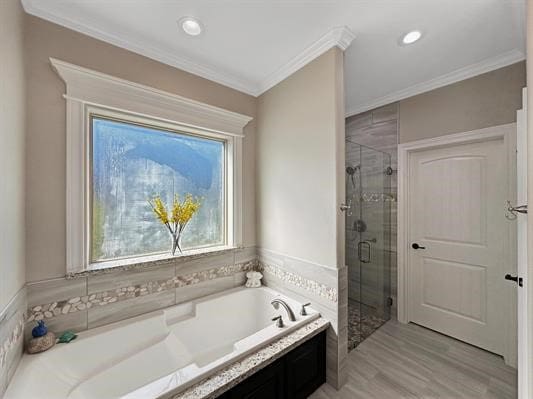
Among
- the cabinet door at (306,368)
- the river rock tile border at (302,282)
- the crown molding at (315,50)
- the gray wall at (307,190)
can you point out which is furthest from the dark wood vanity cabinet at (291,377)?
the crown molding at (315,50)

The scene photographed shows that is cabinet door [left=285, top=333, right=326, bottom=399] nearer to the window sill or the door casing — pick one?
the window sill

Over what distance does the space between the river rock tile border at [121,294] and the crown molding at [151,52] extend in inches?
71.8

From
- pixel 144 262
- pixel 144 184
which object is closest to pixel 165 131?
pixel 144 184

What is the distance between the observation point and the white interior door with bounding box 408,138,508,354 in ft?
6.56

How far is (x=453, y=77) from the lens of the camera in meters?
2.14

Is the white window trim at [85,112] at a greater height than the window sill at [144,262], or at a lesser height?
greater

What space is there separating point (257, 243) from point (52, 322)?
5.45 ft

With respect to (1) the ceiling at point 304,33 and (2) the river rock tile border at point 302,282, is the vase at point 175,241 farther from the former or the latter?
(1) the ceiling at point 304,33

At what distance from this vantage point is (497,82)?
1.93 metres

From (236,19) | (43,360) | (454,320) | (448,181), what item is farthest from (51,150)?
(454,320)

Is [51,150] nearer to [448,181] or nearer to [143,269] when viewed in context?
[143,269]

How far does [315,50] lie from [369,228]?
80.1 inches

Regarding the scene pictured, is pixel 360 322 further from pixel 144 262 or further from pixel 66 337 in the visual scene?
pixel 66 337

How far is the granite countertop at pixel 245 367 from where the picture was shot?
107 cm
